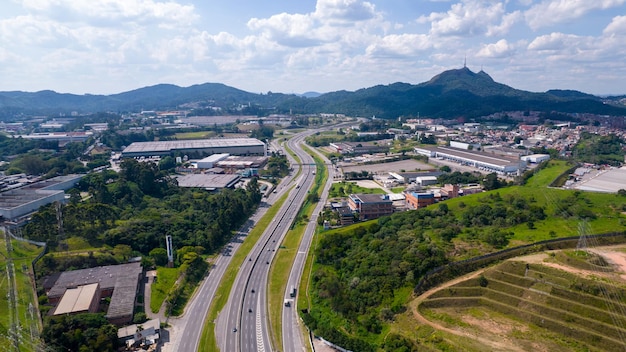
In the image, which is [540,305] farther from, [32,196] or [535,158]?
[535,158]

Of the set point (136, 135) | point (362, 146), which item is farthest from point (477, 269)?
point (136, 135)

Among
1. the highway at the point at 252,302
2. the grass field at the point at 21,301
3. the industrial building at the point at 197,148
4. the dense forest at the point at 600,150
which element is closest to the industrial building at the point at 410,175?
the highway at the point at 252,302

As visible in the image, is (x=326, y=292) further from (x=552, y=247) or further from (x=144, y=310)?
(x=552, y=247)

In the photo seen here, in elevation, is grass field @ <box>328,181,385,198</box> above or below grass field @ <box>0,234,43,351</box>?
above

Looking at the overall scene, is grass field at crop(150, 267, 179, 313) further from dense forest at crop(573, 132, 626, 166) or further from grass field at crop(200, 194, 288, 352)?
dense forest at crop(573, 132, 626, 166)

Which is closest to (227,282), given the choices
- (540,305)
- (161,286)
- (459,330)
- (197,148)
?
(161,286)

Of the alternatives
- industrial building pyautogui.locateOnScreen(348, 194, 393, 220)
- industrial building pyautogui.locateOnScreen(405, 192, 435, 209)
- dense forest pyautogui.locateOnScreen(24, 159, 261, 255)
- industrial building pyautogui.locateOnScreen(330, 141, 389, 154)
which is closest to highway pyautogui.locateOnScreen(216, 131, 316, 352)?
dense forest pyautogui.locateOnScreen(24, 159, 261, 255)
